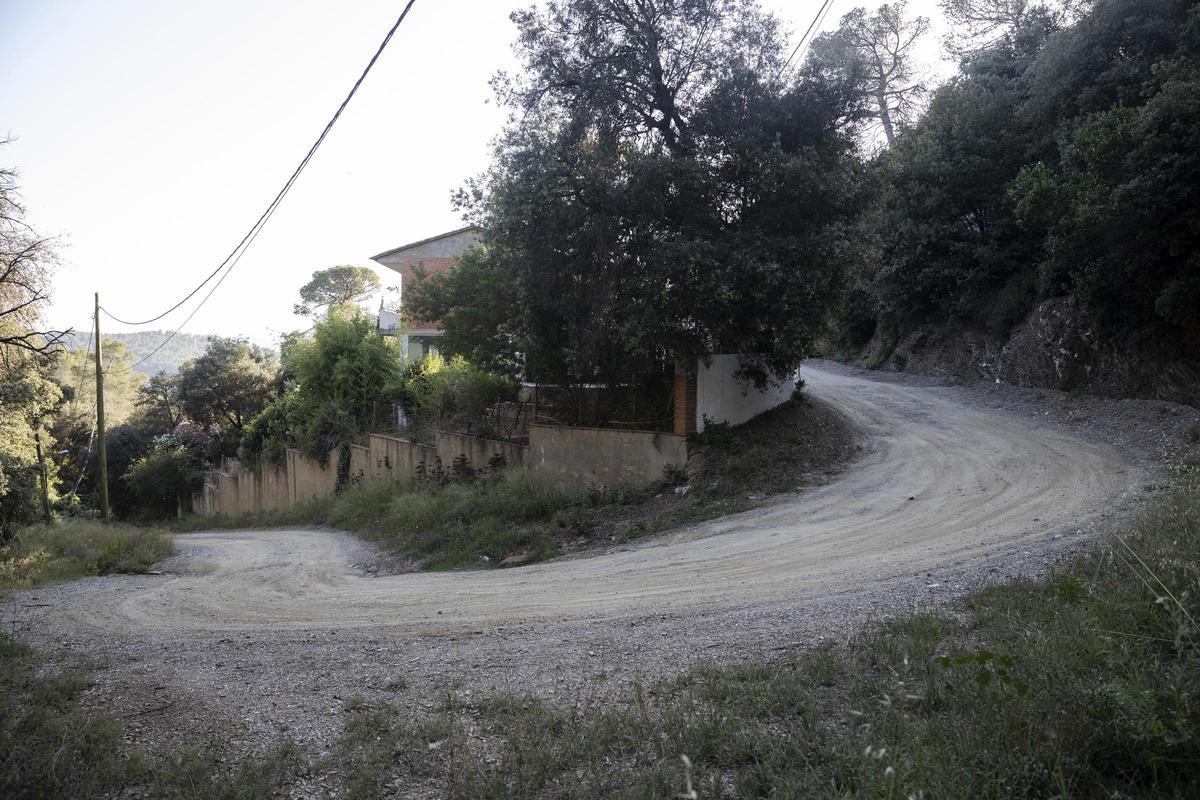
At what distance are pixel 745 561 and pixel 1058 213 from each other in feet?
37.0

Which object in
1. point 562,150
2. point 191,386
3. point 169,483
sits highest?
point 562,150

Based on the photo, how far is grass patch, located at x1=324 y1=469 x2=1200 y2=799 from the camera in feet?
9.68

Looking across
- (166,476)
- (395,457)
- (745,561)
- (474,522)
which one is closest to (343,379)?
(395,457)

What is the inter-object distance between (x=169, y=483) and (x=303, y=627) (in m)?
36.3

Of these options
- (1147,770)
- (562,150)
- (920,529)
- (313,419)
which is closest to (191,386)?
(313,419)

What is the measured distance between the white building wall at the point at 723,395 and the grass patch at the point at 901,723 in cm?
964

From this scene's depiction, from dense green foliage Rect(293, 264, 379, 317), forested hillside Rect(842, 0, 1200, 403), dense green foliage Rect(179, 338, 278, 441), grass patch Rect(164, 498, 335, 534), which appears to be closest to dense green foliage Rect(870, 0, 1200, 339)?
forested hillside Rect(842, 0, 1200, 403)

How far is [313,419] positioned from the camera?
2723 cm

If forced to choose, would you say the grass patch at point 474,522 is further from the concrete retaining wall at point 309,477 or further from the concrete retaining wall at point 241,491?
the concrete retaining wall at point 241,491

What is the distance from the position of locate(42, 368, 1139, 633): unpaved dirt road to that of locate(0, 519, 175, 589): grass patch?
3.47 ft

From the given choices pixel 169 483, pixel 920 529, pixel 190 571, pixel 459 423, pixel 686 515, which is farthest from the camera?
pixel 169 483

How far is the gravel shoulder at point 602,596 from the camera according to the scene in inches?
207

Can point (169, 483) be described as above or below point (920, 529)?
below

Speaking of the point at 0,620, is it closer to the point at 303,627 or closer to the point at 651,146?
the point at 303,627
